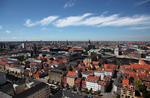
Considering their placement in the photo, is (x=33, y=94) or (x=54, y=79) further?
(x=54, y=79)

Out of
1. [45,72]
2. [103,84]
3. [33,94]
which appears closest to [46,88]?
[33,94]

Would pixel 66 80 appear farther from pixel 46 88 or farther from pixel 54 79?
pixel 46 88

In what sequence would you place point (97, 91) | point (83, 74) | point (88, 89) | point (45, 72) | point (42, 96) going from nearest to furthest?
point (42, 96) → point (97, 91) → point (88, 89) → point (83, 74) → point (45, 72)

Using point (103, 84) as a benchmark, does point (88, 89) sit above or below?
below

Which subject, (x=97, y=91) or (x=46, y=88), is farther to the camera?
(x=97, y=91)

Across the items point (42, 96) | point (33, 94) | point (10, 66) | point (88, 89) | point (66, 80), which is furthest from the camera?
point (10, 66)

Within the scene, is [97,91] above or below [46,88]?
below

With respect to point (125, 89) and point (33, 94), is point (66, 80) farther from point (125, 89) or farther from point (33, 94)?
point (125, 89)

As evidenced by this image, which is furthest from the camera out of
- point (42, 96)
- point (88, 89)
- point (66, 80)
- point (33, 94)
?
point (66, 80)

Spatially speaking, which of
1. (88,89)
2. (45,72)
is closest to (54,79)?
(45,72)
